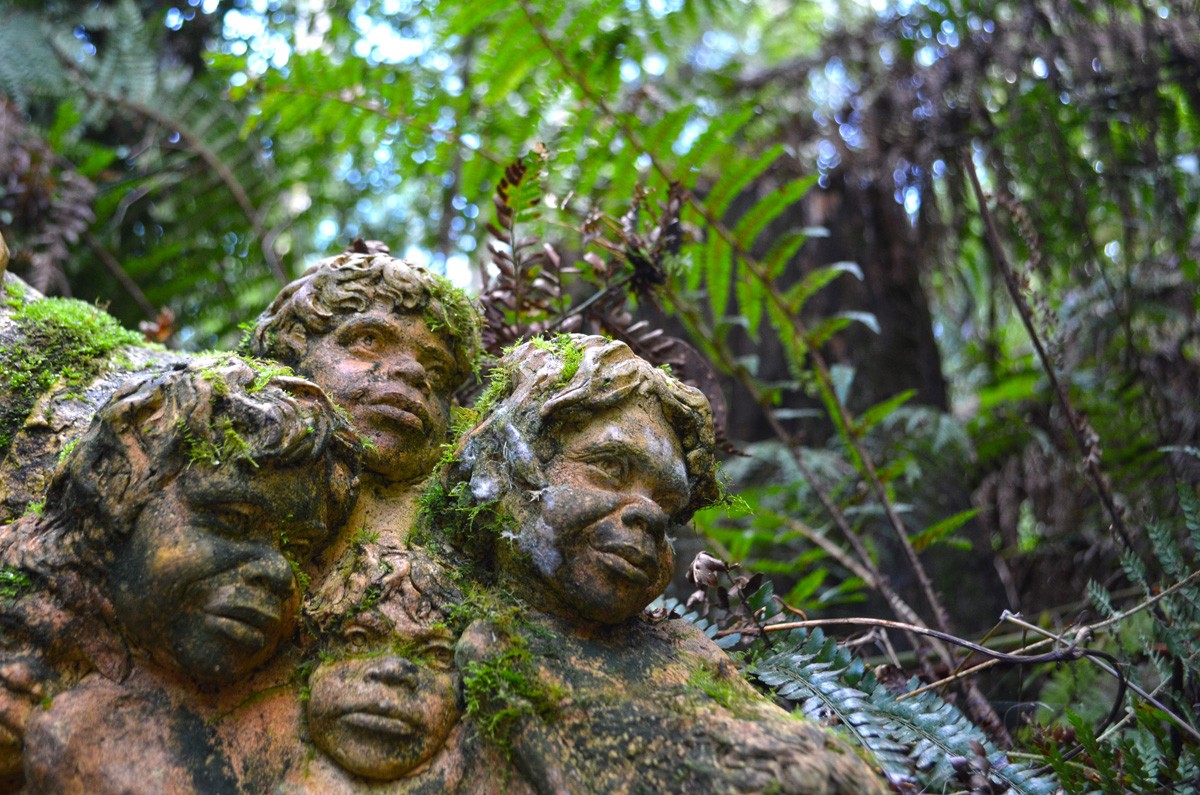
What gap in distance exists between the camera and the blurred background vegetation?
282cm

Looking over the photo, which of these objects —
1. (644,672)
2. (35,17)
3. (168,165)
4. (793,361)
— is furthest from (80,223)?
(644,672)

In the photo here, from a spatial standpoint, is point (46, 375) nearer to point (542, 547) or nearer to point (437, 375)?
point (437, 375)

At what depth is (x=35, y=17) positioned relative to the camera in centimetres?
434

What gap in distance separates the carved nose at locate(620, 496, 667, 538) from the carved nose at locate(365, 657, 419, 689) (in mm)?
415

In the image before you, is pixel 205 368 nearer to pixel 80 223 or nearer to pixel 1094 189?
pixel 80 223

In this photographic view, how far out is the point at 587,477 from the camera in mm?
1445

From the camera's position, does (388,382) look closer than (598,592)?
No

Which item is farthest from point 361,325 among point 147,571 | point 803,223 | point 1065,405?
point 803,223

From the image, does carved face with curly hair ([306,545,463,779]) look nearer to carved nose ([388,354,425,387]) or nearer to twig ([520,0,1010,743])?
carved nose ([388,354,425,387])

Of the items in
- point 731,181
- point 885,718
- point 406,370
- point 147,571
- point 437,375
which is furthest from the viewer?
point 731,181

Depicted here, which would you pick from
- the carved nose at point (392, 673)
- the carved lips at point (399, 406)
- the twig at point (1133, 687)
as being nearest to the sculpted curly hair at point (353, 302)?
the carved lips at point (399, 406)

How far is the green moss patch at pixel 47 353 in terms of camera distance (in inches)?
70.3

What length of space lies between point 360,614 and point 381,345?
0.56m

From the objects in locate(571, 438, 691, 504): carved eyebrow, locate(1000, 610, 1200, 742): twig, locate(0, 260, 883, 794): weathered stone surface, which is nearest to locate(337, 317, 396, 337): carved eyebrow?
locate(0, 260, 883, 794): weathered stone surface
